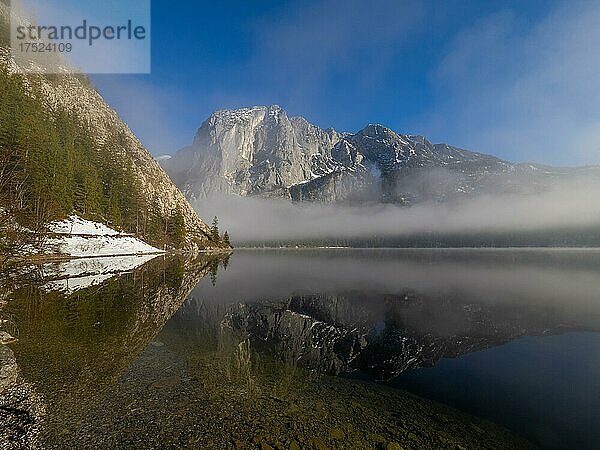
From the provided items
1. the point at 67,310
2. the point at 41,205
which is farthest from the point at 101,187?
the point at 67,310

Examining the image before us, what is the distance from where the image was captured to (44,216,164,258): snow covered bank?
239ft

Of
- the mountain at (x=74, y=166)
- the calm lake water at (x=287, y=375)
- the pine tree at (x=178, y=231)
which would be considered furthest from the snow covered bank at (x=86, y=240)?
the calm lake water at (x=287, y=375)

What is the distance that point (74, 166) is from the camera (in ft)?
312

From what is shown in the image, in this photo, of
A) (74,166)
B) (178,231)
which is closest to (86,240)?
(74,166)

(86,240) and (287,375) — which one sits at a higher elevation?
(86,240)

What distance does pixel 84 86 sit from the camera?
155 meters

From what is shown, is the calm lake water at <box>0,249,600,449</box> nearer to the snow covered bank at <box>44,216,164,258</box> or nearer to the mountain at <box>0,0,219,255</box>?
the mountain at <box>0,0,219,255</box>

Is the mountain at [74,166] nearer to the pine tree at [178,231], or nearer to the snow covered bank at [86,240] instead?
the pine tree at [178,231]

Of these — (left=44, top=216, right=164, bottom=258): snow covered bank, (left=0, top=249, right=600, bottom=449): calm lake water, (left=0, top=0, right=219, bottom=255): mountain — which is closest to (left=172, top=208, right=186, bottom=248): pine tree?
(left=0, top=0, right=219, bottom=255): mountain

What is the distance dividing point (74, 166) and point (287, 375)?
105 meters

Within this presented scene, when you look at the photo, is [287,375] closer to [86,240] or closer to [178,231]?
[86,240]

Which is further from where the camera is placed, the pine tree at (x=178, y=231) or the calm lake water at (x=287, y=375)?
the pine tree at (x=178, y=231)

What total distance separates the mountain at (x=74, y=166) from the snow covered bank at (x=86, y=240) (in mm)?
2891

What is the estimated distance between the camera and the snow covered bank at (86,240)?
2869 inches
